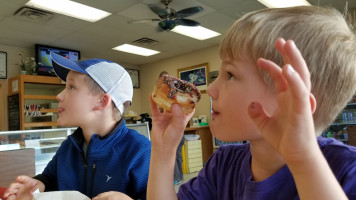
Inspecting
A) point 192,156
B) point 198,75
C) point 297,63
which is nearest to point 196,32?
point 198,75

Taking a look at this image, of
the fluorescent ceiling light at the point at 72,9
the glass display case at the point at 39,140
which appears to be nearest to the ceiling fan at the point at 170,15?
the fluorescent ceiling light at the point at 72,9

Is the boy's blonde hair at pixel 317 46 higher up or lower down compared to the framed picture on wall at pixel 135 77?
lower down

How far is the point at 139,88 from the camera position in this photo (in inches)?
349

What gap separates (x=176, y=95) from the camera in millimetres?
864

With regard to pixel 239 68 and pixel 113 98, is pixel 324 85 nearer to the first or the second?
pixel 239 68

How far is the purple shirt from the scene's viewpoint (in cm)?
57

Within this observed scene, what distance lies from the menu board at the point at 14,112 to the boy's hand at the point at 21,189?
5158 mm

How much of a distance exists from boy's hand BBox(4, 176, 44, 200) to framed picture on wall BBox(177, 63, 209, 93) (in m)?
6.18

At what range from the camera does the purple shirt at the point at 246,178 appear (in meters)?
0.57

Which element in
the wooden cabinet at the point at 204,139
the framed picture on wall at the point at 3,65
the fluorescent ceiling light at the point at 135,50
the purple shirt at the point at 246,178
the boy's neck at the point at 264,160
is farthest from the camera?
the fluorescent ceiling light at the point at 135,50

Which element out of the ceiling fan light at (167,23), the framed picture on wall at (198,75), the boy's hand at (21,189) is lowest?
the boy's hand at (21,189)

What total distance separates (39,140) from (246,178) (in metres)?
2.28

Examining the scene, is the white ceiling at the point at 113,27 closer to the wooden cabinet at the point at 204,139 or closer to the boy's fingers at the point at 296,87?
the wooden cabinet at the point at 204,139

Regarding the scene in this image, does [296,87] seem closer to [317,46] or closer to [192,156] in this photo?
[317,46]
